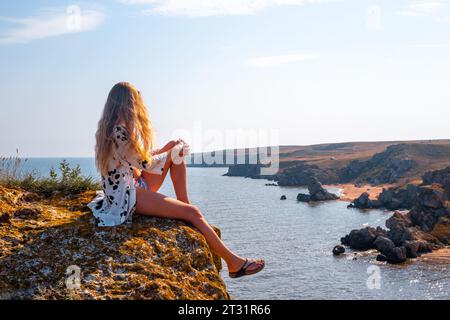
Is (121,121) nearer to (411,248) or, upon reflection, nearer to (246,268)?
(246,268)

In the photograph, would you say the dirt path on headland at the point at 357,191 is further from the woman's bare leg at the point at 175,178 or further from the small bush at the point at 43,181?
the woman's bare leg at the point at 175,178

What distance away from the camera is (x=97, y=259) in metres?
5.94

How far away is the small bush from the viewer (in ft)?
28.1

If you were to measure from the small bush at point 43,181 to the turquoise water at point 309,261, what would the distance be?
13564 mm

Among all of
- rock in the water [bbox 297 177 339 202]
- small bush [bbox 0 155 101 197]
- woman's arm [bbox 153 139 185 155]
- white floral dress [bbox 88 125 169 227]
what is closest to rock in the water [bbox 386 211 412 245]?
rock in the water [bbox 297 177 339 202]

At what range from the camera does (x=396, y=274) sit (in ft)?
169

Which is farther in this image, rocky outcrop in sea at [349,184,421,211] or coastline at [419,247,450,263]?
rocky outcrop in sea at [349,184,421,211]

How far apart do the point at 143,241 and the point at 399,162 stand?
166 metres

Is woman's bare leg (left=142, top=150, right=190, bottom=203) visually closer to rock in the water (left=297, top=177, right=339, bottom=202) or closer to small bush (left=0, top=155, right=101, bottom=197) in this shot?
small bush (left=0, top=155, right=101, bottom=197)

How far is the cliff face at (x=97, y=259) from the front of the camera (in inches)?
216

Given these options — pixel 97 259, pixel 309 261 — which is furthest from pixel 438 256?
pixel 97 259
